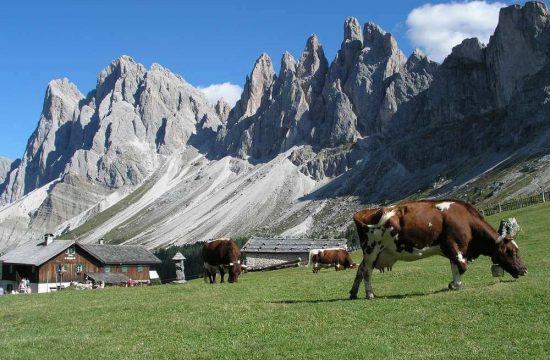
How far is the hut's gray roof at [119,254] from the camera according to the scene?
92.1m

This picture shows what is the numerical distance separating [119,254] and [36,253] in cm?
1525

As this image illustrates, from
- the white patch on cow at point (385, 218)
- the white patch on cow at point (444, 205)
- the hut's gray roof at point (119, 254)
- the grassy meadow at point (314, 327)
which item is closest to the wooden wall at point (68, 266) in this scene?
the hut's gray roof at point (119, 254)

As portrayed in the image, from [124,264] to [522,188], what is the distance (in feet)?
315

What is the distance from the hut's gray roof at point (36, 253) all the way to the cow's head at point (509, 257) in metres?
75.4

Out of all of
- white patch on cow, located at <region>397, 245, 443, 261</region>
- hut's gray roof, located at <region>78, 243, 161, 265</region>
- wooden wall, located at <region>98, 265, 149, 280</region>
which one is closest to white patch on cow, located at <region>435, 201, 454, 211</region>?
white patch on cow, located at <region>397, 245, 443, 261</region>

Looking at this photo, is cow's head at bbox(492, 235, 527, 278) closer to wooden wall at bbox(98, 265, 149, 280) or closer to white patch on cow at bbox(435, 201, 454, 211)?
white patch on cow at bbox(435, 201, 454, 211)

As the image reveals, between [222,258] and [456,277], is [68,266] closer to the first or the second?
[222,258]

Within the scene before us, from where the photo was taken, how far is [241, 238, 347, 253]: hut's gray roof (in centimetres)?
7875

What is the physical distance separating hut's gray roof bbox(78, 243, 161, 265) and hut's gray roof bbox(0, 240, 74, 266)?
5836 millimetres

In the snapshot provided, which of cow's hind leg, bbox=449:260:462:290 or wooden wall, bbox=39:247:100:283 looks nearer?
cow's hind leg, bbox=449:260:462:290

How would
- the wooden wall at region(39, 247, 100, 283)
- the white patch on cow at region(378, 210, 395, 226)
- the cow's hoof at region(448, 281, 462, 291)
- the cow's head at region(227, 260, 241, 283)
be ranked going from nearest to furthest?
1. the cow's hoof at region(448, 281, 462, 291)
2. the white patch on cow at region(378, 210, 395, 226)
3. the cow's head at region(227, 260, 241, 283)
4. the wooden wall at region(39, 247, 100, 283)

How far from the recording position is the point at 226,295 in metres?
24.5

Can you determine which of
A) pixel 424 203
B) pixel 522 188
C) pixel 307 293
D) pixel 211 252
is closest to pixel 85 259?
pixel 211 252

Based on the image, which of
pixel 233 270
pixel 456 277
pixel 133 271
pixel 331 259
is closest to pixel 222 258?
pixel 233 270
